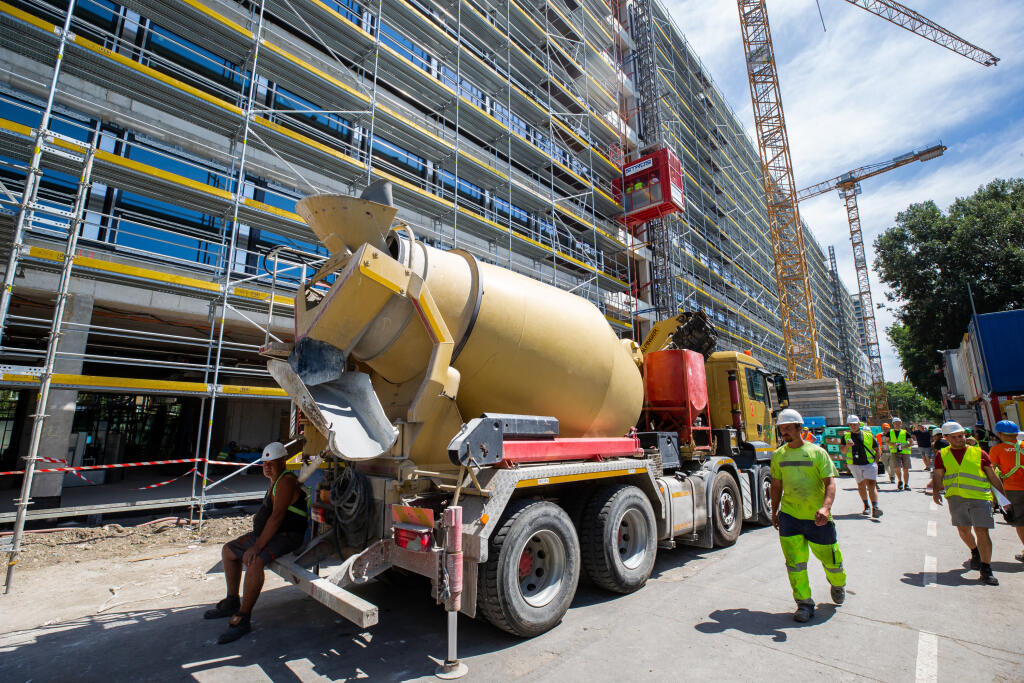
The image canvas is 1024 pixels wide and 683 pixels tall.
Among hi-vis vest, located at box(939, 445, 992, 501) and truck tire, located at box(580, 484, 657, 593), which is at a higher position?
hi-vis vest, located at box(939, 445, 992, 501)

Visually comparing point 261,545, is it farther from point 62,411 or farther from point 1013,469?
point 1013,469

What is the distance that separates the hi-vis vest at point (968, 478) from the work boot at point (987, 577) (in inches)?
28.0

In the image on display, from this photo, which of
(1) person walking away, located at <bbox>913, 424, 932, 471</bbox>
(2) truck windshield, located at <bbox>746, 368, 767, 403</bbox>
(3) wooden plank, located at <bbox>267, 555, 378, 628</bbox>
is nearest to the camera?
(3) wooden plank, located at <bbox>267, 555, 378, 628</bbox>

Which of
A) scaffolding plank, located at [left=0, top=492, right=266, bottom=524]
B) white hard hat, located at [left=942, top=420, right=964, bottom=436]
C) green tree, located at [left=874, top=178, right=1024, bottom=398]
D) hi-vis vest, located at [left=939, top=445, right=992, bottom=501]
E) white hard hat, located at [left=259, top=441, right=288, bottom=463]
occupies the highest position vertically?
green tree, located at [left=874, top=178, right=1024, bottom=398]

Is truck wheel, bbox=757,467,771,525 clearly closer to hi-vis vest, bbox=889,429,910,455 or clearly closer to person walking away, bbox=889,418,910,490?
person walking away, bbox=889,418,910,490

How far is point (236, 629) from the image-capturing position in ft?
12.3

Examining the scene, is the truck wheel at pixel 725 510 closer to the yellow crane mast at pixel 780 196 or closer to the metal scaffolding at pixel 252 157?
the metal scaffolding at pixel 252 157

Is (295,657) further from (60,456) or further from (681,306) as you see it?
(681,306)

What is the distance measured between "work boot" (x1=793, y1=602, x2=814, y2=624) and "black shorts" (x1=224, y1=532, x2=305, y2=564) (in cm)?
422

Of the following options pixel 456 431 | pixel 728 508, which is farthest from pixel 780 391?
pixel 456 431

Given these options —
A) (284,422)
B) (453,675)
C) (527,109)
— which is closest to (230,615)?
(453,675)

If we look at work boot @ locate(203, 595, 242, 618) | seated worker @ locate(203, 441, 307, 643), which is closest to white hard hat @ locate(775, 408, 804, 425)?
seated worker @ locate(203, 441, 307, 643)

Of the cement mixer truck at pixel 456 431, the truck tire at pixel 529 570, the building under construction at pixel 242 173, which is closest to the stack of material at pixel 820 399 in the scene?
the building under construction at pixel 242 173

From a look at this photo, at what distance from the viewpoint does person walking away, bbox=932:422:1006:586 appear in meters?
5.00
